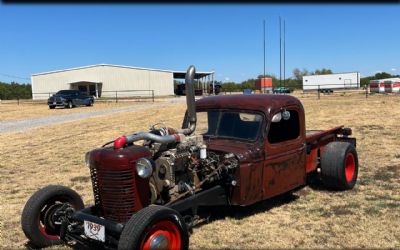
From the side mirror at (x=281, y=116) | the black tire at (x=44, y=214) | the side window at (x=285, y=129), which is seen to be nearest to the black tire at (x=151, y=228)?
the black tire at (x=44, y=214)

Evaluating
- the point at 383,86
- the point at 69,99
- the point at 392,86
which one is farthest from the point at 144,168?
the point at 383,86

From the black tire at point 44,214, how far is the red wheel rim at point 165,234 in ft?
5.00

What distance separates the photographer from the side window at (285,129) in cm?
583

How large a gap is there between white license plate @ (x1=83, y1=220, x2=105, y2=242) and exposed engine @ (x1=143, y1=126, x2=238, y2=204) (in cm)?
62

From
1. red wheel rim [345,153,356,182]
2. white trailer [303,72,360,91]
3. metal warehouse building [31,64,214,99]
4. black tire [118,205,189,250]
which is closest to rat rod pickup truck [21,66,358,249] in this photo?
black tire [118,205,189,250]

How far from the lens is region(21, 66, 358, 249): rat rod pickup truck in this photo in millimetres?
4301

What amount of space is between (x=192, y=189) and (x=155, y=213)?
3.34ft

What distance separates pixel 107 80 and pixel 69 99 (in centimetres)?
2542

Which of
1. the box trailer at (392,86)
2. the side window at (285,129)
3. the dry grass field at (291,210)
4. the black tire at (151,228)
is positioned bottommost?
the dry grass field at (291,210)

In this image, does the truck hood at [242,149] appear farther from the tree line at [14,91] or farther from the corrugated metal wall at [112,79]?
the tree line at [14,91]

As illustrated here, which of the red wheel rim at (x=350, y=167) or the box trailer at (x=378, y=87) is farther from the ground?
the box trailer at (x=378, y=87)

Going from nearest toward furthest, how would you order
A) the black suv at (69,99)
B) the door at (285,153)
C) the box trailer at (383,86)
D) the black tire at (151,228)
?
1. the black tire at (151,228)
2. the door at (285,153)
3. the black suv at (69,99)
4. the box trailer at (383,86)

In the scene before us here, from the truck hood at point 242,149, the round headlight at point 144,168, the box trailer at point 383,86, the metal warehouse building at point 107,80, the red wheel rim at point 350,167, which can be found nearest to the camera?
the round headlight at point 144,168

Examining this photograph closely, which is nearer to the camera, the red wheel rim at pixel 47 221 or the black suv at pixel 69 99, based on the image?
the red wheel rim at pixel 47 221
